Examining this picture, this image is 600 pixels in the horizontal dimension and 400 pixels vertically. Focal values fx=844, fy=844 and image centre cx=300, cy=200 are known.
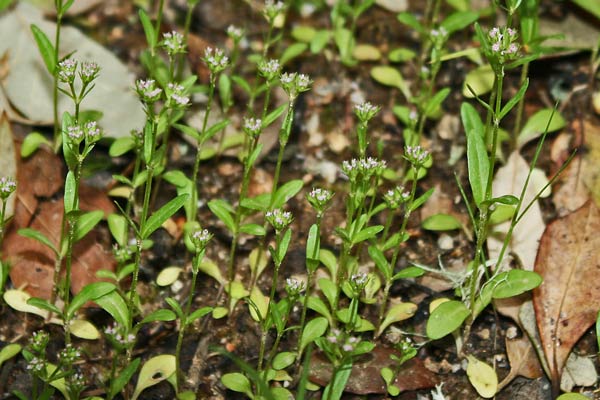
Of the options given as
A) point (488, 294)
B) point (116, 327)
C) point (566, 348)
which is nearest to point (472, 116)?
point (488, 294)

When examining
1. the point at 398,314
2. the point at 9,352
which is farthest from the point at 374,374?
the point at 9,352

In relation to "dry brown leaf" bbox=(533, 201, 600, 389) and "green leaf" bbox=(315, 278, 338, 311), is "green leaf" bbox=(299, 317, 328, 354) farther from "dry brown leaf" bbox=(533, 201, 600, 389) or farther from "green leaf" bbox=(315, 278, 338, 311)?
"dry brown leaf" bbox=(533, 201, 600, 389)

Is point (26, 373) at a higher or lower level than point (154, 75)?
lower

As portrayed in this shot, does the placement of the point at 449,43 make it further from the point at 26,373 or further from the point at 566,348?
the point at 26,373

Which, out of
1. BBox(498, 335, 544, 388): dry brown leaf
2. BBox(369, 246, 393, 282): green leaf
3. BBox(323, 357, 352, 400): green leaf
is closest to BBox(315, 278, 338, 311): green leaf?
BBox(369, 246, 393, 282): green leaf

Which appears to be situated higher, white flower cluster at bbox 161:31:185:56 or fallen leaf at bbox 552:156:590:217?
white flower cluster at bbox 161:31:185:56

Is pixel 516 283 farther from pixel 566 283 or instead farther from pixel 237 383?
pixel 237 383
